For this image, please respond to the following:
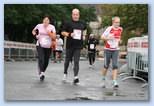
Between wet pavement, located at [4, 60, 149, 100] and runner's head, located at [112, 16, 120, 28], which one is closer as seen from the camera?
wet pavement, located at [4, 60, 149, 100]

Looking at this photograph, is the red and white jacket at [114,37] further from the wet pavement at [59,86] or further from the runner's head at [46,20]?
the runner's head at [46,20]

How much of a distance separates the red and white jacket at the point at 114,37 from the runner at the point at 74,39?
0.80 feet

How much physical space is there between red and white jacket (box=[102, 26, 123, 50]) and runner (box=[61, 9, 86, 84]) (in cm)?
24

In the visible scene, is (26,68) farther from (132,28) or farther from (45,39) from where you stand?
(132,28)

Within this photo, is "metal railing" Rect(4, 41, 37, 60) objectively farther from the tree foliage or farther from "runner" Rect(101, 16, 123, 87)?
"runner" Rect(101, 16, 123, 87)

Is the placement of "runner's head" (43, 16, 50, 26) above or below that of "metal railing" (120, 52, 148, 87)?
above

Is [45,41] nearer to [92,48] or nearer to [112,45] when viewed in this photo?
[92,48]

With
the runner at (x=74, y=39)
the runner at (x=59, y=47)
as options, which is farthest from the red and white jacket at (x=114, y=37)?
the runner at (x=59, y=47)

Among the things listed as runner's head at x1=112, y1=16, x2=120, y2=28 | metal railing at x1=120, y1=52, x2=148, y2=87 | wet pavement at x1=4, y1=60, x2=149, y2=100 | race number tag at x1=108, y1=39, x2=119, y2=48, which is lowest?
wet pavement at x1=4, y1=60, x2=149, y2=100

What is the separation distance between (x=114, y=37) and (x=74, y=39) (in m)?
0.41

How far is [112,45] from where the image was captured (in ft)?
20.9

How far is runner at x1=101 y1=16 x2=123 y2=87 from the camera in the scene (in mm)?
6355

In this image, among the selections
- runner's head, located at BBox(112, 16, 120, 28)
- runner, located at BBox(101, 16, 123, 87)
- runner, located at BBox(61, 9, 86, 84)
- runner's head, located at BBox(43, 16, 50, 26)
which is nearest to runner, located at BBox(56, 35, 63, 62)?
runner, located at BBox(61, 9, 86, 84)

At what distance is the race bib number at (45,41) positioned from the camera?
21.0ft
